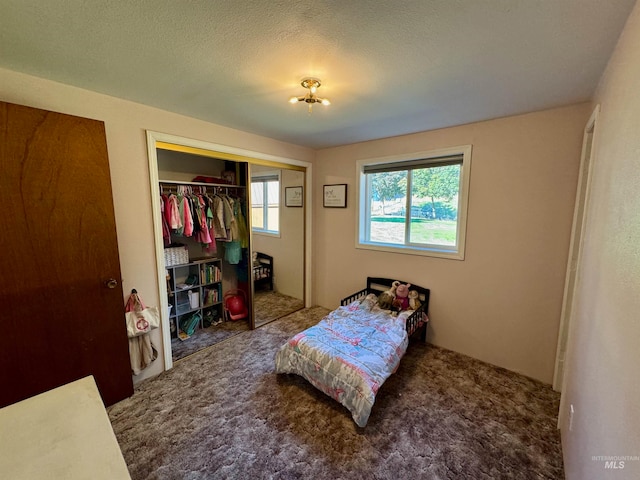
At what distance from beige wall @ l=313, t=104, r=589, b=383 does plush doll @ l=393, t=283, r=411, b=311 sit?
20 cm

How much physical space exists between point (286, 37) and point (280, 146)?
78.7 inches

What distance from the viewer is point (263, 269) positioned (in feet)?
14.1

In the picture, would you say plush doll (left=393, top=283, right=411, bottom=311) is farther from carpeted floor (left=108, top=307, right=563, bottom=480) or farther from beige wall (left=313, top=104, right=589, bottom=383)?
carpeted floor (left=108, top=307, right=563, bottom=480)

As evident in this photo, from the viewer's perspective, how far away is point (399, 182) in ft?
9.98

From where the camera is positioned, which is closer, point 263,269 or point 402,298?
point 402,298

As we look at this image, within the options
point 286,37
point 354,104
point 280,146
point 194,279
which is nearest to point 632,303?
point 286,37

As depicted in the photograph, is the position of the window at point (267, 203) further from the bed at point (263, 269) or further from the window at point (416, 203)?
the window at point (416, 203)

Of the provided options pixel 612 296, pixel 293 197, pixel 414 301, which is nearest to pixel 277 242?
pixel 293 197

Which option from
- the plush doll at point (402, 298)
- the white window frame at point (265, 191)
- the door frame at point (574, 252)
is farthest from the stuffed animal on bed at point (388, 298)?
the white window frame at point (265, 191)

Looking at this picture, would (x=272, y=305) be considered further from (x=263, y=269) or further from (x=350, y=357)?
(x=350, y=357)

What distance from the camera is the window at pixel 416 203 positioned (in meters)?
2.60

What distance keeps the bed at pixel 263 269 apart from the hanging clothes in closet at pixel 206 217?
40.0 inches

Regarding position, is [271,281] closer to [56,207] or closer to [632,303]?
[56,207]

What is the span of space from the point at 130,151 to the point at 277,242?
7.98 ft
